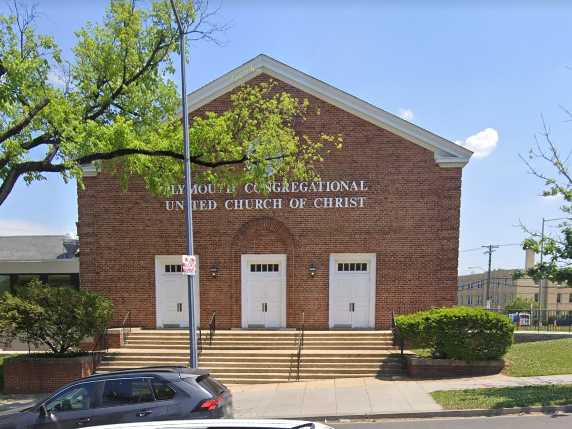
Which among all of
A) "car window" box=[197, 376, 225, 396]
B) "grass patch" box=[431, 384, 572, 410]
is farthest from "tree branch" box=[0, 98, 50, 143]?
"grass patch" box=[431, 384, 572, 410]

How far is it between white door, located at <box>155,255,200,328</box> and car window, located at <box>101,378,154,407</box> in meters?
9.79

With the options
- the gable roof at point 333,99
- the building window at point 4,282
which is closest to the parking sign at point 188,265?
the gable roof at point 333,99

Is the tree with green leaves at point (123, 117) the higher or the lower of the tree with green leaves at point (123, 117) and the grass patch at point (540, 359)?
the higher

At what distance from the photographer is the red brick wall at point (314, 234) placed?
51.1ft

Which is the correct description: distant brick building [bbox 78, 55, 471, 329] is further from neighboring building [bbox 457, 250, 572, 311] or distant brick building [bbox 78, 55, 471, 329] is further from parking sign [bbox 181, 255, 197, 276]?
neighboring building [bbox 457, 250, 572, 311]

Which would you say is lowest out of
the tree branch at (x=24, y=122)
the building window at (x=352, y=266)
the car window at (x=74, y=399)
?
the car window at (x=74, y=399)

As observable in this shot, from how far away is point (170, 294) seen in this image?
16.4 m

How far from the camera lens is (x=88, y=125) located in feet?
31.7

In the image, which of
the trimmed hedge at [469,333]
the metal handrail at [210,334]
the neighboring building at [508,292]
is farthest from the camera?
the neighboring building at [508,292]

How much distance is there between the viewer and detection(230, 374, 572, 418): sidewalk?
9.27 m

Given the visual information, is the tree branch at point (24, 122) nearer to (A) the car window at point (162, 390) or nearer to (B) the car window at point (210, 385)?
(A) the car window at point (162, 390)

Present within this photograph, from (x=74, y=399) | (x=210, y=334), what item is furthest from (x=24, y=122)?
(x=210, y=334)

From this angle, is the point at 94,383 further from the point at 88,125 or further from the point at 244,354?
the point at 244,354

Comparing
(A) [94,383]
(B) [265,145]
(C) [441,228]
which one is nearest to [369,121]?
(C) [441,228]
